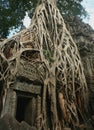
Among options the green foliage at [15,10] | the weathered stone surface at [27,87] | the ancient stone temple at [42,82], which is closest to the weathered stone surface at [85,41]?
the green foliage at [15,10]

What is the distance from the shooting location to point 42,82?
5785 mm

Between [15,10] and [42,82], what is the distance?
18.1 feet

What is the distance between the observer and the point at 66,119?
5.45 m

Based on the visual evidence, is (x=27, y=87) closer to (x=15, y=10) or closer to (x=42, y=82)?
(x=42, y=82)

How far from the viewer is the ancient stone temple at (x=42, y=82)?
5.30 metres

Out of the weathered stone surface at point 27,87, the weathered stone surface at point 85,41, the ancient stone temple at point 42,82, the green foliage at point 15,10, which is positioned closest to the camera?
the ancient stone temple at point 42,82

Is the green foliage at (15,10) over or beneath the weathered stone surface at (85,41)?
over

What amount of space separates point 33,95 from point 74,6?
21.3ft

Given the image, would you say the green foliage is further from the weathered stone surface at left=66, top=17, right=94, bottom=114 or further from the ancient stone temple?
the ancient stone temple

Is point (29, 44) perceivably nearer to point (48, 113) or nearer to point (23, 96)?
point (23, 96)

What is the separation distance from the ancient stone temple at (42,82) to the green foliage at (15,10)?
3.30 m

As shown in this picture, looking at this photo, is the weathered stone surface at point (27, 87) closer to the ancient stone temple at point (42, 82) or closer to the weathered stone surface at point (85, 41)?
the ancient stone temple at point (42, 82)

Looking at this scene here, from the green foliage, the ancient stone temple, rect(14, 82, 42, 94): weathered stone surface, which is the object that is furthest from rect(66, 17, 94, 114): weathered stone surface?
rect(14, 82, 42, 94): weathered stone surface

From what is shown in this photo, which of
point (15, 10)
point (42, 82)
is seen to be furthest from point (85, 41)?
point (42, 82)
